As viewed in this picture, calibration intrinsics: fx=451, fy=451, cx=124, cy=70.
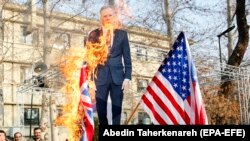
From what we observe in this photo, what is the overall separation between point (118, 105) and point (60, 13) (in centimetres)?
1181

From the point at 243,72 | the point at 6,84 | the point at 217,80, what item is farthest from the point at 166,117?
the point at 6,84

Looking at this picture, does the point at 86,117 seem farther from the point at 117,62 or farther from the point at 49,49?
the point at 49,49

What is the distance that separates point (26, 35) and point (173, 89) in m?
20.2

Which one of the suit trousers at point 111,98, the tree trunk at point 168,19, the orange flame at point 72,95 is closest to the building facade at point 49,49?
the tree trunk at point 168,19

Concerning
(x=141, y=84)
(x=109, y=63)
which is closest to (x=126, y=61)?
(x=109, y=63)

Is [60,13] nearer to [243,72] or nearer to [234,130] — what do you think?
[243,72]

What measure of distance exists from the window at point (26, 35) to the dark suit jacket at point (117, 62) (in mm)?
14060

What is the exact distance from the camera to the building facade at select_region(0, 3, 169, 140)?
526 inches

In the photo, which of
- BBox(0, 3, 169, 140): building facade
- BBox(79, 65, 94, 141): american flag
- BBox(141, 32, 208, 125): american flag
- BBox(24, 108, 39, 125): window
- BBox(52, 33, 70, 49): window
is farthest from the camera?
BBox(24, 108, 39, 125): window

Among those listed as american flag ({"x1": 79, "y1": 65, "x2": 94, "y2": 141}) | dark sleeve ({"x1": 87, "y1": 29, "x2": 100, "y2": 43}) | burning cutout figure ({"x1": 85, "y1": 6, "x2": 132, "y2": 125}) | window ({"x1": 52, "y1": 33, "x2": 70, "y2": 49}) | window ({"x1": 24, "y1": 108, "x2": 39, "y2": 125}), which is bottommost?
window ({"x1": 24, "y1": 108, "x2": 39, "y2": 125})

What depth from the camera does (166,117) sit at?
577cm

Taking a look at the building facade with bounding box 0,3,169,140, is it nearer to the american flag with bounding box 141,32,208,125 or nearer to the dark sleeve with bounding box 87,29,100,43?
the dark sleeve with bounding box 87,29,100,43

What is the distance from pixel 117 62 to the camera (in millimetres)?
9758

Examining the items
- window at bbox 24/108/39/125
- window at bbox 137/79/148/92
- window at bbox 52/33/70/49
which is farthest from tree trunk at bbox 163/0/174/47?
window at bbox 24/108/39/125
